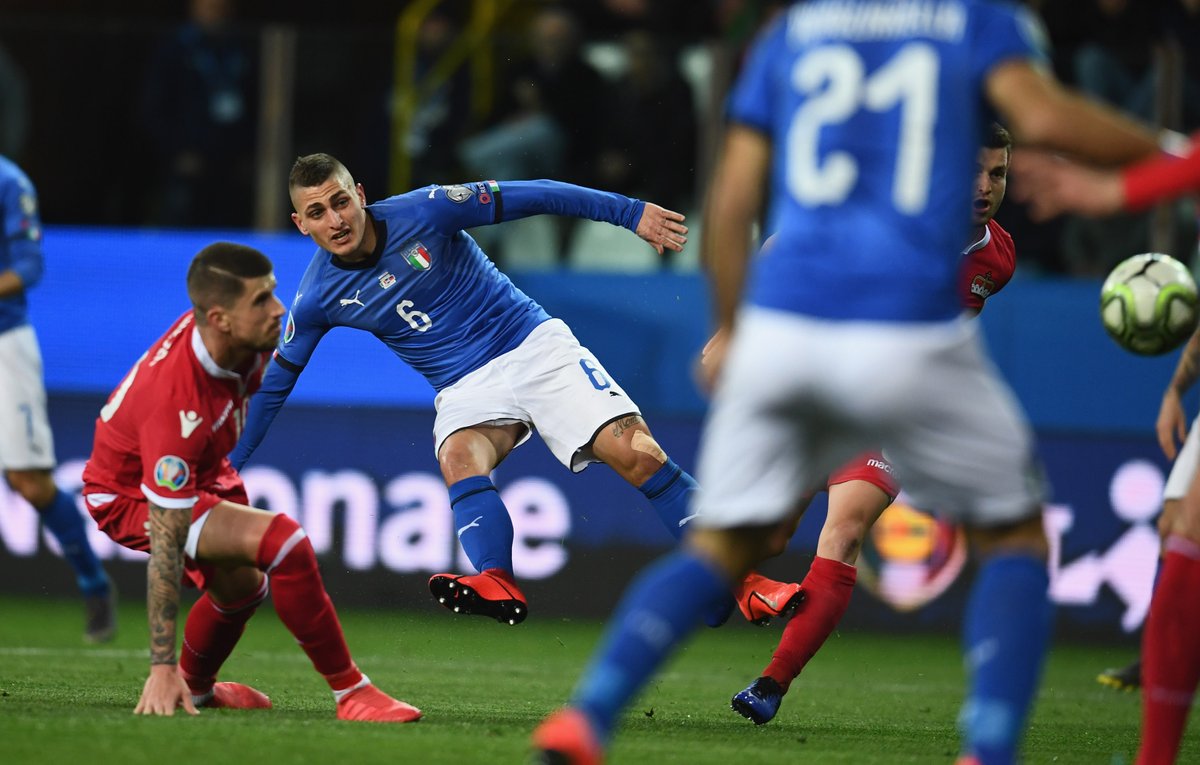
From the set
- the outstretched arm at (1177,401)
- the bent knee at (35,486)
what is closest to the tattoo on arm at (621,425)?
the outstretched arm at (1177,401)

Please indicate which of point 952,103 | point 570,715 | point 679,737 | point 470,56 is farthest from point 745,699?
point 470,56

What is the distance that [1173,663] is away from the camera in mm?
4309

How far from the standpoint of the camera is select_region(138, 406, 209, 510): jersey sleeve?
521cm

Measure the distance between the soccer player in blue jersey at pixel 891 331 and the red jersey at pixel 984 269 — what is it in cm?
282

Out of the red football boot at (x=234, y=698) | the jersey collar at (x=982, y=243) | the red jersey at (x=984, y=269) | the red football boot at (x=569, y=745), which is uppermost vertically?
the jersey collar at (x=982, y=243)

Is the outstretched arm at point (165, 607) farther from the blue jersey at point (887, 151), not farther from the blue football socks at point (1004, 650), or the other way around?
the blue football socks at point (1004, 650)

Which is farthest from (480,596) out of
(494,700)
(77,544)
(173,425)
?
(77,544)

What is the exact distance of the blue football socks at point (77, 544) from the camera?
829cm

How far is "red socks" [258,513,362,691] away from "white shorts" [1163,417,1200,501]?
2592 millimetres

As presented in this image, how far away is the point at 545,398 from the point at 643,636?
3.07 m

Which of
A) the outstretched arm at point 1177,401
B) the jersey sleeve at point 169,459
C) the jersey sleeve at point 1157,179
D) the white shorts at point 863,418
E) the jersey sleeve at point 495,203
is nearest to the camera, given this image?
A: the white shorts at point 863,418

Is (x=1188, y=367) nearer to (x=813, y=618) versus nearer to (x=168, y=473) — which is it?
(x=813, y=618)

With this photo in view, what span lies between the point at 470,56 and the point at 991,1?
7.18m

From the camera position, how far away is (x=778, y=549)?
242 inches
